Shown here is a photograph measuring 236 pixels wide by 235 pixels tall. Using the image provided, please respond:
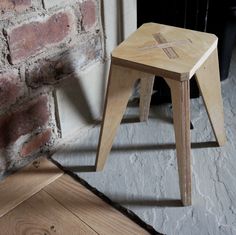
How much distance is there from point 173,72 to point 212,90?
0.22 metres

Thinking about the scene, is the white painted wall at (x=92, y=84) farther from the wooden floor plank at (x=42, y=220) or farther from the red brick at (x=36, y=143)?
the wooden floor plank at (x=42, y=220)

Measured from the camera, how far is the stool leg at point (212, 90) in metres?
0.94

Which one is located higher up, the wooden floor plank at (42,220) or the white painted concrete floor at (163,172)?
the white painted concrete floor at (163,172)

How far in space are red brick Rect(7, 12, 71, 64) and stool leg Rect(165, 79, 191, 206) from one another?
315mm

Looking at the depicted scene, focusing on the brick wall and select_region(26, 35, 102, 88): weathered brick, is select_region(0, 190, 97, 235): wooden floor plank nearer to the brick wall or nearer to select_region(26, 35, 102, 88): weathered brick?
the brick wall

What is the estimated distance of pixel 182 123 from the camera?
843 mm

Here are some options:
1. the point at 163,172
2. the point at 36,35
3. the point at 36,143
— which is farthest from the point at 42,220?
the point at 36,35

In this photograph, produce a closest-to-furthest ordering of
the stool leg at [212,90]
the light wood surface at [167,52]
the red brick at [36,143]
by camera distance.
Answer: the light wood surface at [167,52] → the stool leg at [212,90] → the red brick at [36,143]

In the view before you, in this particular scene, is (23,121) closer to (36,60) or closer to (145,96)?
(36,60)

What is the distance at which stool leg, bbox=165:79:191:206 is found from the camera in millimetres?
824

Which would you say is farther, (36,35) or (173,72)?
(36,35)

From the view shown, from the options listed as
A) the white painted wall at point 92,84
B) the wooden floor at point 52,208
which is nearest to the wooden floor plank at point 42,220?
the wooden floor at point 52,208

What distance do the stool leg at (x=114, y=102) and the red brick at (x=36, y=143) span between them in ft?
0.53

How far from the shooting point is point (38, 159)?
109cm
